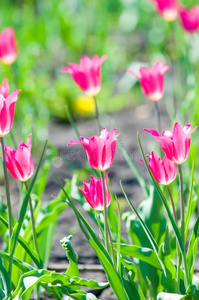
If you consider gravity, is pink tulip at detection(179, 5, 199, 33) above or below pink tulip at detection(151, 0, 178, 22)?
below

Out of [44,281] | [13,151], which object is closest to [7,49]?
[13,151]

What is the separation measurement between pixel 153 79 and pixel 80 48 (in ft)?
8.86

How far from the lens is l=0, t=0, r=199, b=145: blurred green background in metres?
3.39

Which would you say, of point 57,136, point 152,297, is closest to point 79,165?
point 57,136

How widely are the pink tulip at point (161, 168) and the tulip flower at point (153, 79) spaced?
475 mm

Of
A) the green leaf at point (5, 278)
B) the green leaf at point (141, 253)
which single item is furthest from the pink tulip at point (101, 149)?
the green leaf at point (5, 278)

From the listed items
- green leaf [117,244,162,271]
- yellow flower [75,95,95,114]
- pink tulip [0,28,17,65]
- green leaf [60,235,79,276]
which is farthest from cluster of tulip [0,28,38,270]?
yellow flower [75,95,95,114]

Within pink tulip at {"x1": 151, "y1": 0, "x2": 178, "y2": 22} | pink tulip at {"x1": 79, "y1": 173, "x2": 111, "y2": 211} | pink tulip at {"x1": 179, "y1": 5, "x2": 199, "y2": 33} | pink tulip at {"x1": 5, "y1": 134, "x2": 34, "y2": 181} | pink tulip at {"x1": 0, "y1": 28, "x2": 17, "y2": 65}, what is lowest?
pink tulip at {"x1": 79, "y1": 173, "x2": 111, "y2": 211}

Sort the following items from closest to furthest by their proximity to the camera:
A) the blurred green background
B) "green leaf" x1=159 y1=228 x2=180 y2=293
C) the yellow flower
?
"green leaf" x1=159 y1=228 x2=180 y2=293 < the blurred green background < the yellow flower

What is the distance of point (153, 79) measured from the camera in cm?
177

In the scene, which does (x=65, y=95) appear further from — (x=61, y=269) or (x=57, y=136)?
(x=61, y=269)

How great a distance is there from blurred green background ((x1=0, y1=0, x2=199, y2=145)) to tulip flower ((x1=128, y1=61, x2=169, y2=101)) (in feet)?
4.04

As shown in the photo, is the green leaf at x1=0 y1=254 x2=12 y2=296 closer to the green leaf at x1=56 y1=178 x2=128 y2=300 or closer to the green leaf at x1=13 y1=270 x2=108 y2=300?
the green leaf at x1=13 y1=270 x2=108 y2=300

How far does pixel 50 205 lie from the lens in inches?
70.1
